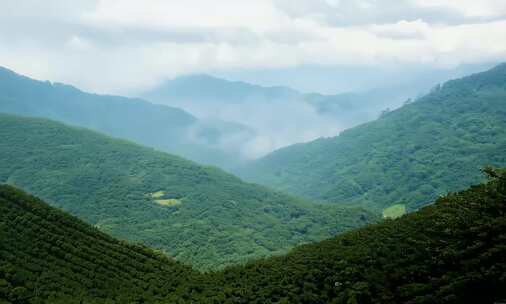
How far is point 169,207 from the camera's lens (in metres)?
174

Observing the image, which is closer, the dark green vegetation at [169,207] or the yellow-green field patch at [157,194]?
the dark green vegetation at [169,207]

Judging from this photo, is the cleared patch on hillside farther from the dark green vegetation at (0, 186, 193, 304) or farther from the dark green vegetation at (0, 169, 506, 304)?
the dark green vegetation at (0, 169, 506, 304)

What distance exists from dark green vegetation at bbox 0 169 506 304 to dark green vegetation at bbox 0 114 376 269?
84.5 metres

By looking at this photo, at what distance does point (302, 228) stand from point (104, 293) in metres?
133

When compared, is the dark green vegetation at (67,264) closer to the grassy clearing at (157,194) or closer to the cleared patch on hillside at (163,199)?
the cleared patch on hillside at (163,199)

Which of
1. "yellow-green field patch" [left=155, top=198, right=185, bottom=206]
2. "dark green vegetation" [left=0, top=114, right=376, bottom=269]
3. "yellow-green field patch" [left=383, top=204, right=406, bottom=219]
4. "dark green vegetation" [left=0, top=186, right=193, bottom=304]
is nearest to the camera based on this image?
"dark green vegetation" [left=0, top=186, right=193, bottom=304]

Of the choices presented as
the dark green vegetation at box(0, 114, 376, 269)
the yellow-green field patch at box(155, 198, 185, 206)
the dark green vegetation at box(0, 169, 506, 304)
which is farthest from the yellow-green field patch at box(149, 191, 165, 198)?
the dark green vegetation at box(0, 169, 506, 304)

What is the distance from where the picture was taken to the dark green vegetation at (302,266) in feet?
83.3

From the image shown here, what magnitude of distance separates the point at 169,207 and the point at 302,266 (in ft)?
470

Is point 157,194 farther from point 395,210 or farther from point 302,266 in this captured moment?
point 302,266

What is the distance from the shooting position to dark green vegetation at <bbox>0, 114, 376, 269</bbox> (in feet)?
476

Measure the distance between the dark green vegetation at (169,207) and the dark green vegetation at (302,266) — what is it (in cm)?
8445

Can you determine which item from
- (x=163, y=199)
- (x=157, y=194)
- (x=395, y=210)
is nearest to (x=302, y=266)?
(x=163, y=199)

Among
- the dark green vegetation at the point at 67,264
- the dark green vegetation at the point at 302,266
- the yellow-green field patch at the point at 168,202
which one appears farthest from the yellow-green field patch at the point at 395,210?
the dark green vegetation at the point at 302,266
